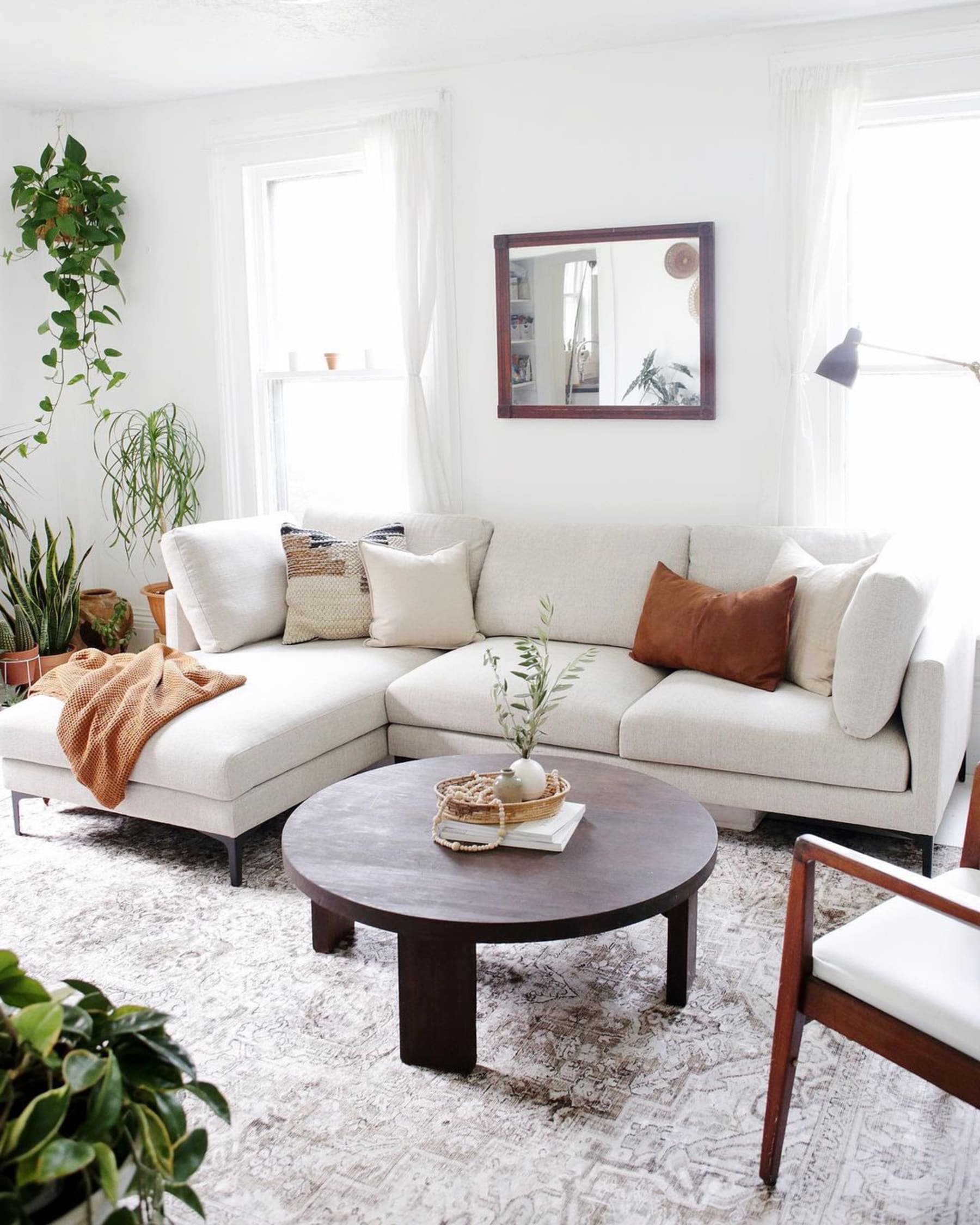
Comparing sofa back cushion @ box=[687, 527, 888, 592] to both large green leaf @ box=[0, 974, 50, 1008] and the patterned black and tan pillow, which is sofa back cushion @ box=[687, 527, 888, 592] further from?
large green leaf @ box=[0, 974, 50, 1008]

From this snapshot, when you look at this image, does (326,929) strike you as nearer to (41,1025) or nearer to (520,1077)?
(520,1077)

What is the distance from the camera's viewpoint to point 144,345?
5340 mm

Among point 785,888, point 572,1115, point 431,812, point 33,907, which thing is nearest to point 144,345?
point 33,907

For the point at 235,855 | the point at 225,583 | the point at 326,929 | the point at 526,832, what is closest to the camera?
the point at 526,832

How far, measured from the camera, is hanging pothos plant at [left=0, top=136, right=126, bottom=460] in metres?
4.95

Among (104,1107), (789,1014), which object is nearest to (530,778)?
(789,1014)

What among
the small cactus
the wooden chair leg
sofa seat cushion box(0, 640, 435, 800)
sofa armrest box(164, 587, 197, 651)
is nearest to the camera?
the wooden chair leg

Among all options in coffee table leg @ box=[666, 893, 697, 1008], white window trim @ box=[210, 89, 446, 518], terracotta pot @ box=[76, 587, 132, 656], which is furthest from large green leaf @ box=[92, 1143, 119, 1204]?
terracotta pot @ box=[76, 587, 132, 656]

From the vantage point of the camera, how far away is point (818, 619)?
346 cm

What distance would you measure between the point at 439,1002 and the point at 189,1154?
128 centimetres

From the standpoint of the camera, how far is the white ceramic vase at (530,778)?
2.52 metres

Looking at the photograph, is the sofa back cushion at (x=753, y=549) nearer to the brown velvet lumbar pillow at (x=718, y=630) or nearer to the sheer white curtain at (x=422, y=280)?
the brown velvet lumbar pillow at (x=718, y=630)

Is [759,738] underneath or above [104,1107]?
underneath

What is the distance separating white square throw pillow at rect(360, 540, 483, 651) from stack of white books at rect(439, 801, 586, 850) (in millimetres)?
1624
